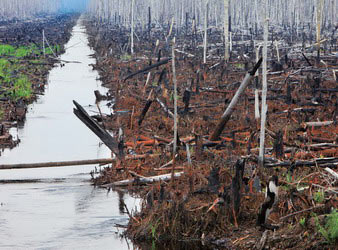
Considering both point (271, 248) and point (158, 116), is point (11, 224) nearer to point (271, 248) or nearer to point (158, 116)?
point (271, 248)

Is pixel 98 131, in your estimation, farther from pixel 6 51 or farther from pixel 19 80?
pixel 6 51

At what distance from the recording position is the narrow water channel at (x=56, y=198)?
305 inches

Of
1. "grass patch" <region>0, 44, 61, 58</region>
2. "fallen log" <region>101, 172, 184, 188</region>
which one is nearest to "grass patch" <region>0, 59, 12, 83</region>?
"grass patch" <region>0, 44, 61, 58</region>

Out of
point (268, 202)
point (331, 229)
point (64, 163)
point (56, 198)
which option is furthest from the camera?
point (64, 163)

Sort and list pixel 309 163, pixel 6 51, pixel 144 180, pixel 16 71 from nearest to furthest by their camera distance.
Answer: pixel 309 163 < pixel 144 180 < pixel 16 71 < pixel 6 51

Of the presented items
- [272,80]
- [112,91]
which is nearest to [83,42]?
[112,91]

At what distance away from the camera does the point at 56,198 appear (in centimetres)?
955

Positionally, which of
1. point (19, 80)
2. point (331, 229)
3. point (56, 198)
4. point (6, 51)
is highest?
point (331, 229)

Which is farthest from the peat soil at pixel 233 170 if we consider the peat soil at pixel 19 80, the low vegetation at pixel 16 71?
the low vegetation at pixel 16 71

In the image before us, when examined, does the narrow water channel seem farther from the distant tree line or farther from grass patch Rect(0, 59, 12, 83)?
the distant tree line

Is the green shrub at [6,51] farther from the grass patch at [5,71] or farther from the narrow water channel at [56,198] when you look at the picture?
the narrow water channel at [56,198]

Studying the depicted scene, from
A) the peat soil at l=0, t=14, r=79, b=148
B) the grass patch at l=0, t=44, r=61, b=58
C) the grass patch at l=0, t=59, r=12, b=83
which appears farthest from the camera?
the grass patch at l=0, t=44, r=61, b=58

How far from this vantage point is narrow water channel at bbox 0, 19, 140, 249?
7734 millimetres

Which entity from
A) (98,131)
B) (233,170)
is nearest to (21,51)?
(98,131)
